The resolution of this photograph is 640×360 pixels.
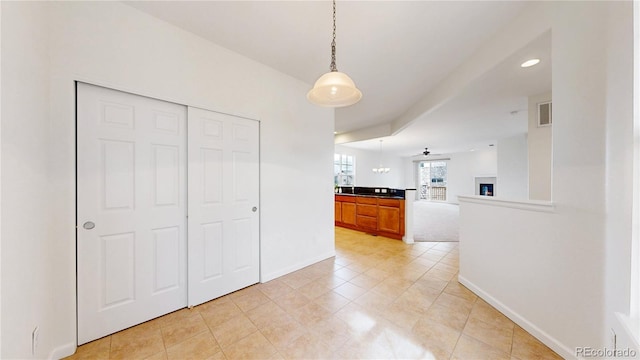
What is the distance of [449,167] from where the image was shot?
35.5 ft

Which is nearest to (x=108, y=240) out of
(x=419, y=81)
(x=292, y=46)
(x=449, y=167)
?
(x=292, y=46)

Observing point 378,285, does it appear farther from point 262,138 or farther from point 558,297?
point 262,138

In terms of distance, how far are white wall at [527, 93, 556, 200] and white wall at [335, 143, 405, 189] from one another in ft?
18.0

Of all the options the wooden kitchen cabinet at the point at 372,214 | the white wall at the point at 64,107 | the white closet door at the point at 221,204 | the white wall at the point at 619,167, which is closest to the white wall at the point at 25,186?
the white wall at the point at 64,107

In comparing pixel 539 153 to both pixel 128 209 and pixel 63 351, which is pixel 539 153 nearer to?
pixel 128 209

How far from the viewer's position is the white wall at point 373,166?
9227mm

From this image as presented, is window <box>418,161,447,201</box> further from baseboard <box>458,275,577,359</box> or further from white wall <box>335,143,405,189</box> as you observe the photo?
baseboard <box>458,275,577,359</box>

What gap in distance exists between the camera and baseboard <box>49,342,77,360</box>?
1.54m

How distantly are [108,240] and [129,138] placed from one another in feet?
2.91

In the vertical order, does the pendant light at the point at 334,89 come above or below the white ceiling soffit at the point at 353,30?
below

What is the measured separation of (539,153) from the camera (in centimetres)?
371

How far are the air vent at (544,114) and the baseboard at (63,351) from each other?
643cm

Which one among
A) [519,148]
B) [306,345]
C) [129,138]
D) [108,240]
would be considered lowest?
[306,345]

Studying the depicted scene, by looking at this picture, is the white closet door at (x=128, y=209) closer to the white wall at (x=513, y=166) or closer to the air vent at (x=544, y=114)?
the air vent at (x=544, y=114)
